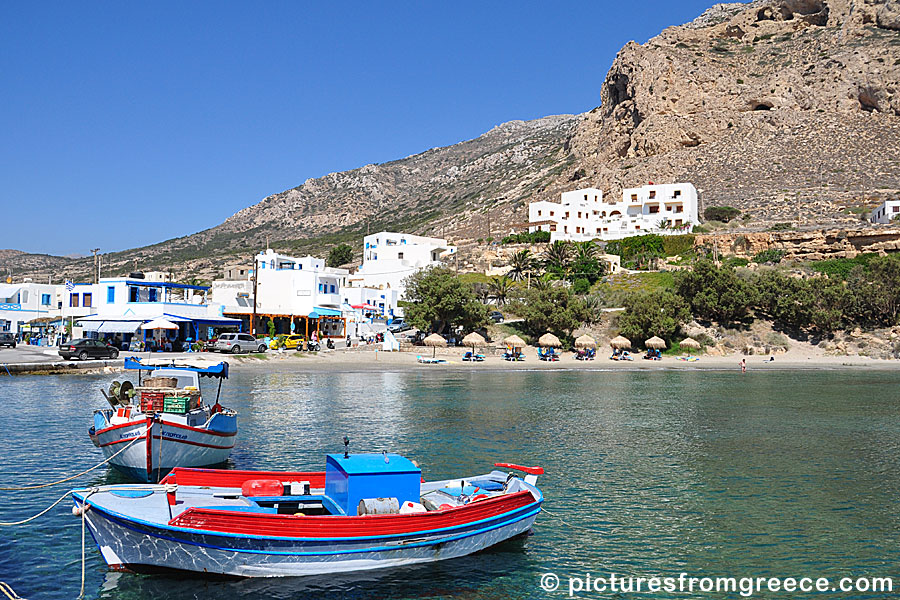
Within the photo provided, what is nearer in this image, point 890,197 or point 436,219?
point 890,197

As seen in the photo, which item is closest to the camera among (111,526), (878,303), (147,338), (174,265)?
(111,526)

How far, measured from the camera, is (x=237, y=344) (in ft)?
162

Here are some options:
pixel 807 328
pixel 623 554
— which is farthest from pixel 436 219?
pixel 623 554

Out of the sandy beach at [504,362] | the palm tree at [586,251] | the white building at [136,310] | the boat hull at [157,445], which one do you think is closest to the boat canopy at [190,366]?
the boat hull at [157,445]

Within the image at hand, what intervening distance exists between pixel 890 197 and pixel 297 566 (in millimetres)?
95493

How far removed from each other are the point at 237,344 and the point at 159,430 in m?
36.0

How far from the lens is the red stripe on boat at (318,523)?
9773mm

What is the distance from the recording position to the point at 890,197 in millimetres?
84688

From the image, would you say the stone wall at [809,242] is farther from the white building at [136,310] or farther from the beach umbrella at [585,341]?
the white building at [136,310]

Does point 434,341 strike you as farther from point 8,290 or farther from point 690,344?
point 8,290

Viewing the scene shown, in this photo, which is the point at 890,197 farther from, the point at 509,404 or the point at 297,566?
the point at 297,566

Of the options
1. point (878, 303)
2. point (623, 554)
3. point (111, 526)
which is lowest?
point (623, 554)

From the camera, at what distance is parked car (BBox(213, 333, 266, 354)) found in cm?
4894

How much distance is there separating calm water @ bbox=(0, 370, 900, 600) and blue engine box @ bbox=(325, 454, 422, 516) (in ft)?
3.88
